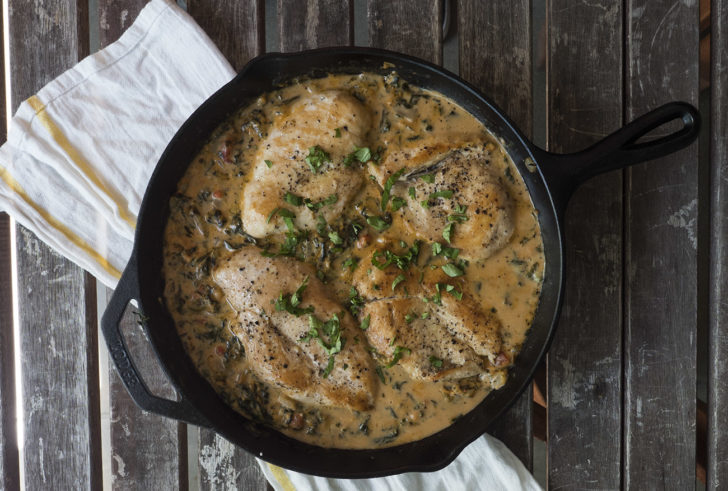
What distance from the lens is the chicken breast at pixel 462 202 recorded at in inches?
96.5

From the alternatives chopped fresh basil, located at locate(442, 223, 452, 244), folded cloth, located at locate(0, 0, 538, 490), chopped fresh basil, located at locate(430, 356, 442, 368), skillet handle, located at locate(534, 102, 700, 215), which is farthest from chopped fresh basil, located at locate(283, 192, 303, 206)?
skillet handle, located at locate(534, 102, 700, 215)

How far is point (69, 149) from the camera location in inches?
111

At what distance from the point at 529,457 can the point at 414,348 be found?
3.03 ft

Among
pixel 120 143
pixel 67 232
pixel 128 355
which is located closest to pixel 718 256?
pixel 128 355

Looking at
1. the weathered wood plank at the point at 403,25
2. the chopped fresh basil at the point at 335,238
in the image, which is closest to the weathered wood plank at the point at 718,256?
the weathered wood plank at the point at 403,25

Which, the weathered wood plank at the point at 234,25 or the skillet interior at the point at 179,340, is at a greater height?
the weathered wood plank at the point at 234,25

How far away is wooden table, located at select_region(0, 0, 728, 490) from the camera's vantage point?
9.26ft

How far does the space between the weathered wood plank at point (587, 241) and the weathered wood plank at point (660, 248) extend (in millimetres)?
71

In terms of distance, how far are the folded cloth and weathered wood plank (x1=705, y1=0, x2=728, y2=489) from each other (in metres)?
0.93

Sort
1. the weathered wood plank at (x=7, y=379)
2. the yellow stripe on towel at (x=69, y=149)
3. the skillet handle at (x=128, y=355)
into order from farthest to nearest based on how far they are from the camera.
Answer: the weathered wood plank at (x=7, y=379) < the yellow stripe on towel at (x=69, y=149) < the skillet handle at (x=128, y=355)

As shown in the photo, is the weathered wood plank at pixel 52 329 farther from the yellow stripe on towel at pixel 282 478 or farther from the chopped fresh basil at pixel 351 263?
the chopped fresh basil at pixel 351 263

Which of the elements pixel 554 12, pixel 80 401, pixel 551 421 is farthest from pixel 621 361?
pixel 80 401

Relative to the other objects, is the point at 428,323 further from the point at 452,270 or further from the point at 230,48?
the point at 230,48

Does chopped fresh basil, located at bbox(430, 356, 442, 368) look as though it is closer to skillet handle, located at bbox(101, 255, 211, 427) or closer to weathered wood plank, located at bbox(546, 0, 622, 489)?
weathered wood plank, located at bbox(546, 0, 622, 489)
